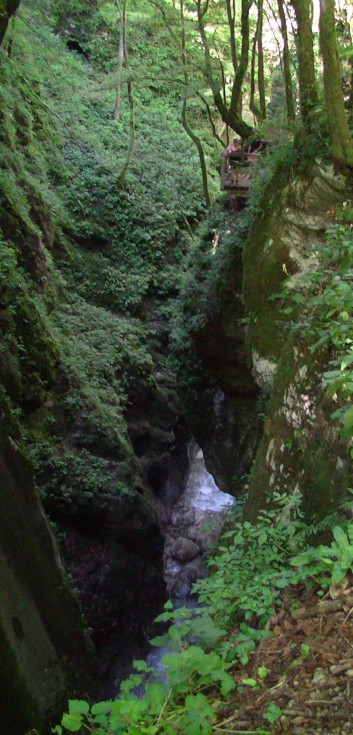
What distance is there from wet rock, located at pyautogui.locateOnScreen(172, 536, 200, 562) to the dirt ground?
11911 mm

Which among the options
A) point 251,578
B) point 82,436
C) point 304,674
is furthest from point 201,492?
point 304,674

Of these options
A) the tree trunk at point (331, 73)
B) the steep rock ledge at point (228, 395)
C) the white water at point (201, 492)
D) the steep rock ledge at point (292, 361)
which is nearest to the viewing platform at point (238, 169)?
the steep rock ledge at point (228, 395)

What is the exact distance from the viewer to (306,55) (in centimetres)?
847

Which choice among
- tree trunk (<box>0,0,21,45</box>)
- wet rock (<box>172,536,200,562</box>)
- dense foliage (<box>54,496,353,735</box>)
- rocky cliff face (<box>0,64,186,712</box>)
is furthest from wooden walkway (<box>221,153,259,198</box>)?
dense foliage (<box>54,496,353,735</box>)

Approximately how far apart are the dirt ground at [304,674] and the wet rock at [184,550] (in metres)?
11.9

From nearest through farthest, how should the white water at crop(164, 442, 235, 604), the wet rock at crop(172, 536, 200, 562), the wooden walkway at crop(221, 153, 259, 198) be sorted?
the wooden walkway at crop(221, 153, 259, 198) < the white water at crop(164, 442, 235, 604) < the wet rock at crop(172, 536, 200, 562)

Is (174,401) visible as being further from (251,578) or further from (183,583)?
(251,578)

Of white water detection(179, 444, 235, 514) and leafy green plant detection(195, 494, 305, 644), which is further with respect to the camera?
white water detection(179, 444, 235, 514)

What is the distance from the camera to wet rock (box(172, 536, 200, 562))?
14438 mm

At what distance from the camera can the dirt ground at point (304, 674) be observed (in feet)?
7.17

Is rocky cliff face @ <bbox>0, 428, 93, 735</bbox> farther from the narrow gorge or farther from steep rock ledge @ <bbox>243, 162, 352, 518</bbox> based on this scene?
steep rock ledge @ <bbox>243, 162, 352, 518</bbox>

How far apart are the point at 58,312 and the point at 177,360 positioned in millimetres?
3283

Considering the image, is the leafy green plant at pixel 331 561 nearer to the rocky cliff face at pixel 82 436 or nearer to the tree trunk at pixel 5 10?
the rocky cliff face at pixel 82 436

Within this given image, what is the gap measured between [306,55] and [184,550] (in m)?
11.6
